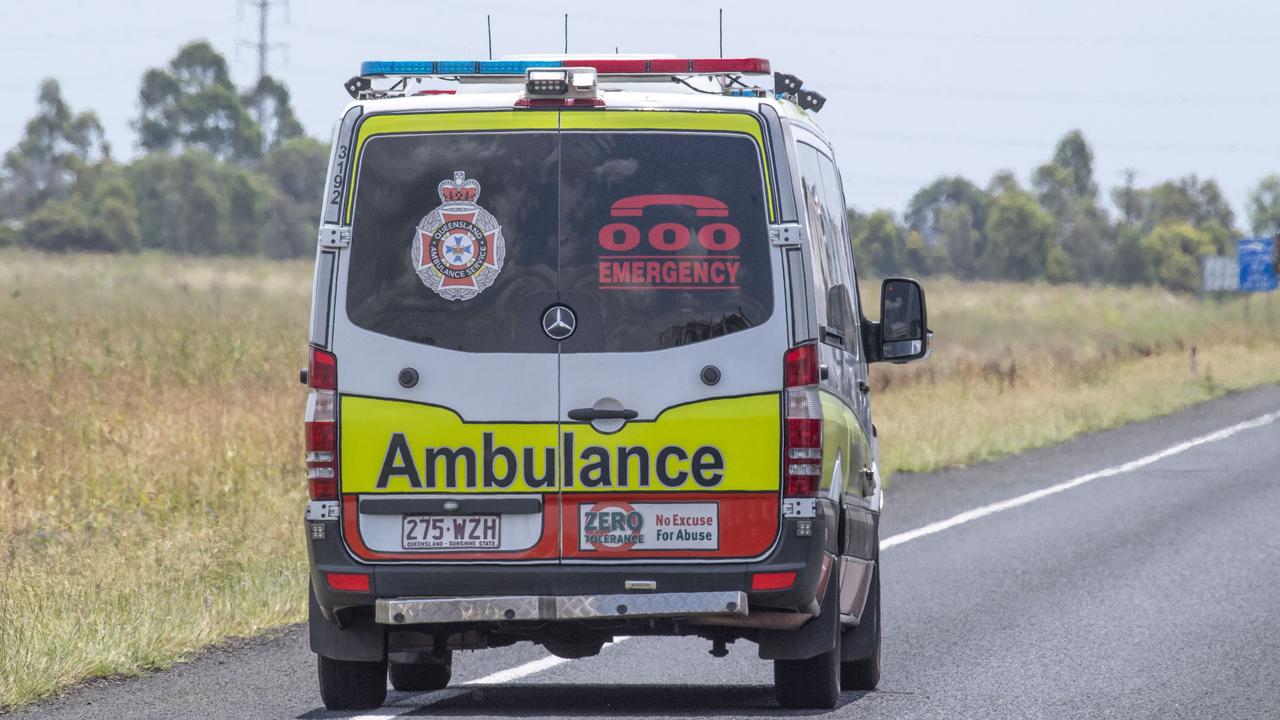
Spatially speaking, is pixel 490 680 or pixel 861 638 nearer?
pixel 861 638

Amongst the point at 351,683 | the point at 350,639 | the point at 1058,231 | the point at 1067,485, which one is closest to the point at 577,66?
the point at 350,639

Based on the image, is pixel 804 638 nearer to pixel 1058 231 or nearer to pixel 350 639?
pixel 350 639

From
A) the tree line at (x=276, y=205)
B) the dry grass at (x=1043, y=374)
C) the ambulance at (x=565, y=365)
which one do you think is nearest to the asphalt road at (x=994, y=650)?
the ambulance at (x=565, y=365)

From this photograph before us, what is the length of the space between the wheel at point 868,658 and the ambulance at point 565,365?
1.61m

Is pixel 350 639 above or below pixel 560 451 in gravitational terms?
below

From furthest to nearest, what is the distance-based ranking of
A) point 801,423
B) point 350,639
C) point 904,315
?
point 904,315, point 350,639, point 801,423

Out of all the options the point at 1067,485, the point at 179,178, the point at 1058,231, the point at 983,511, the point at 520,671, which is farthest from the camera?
the point at 1058,231

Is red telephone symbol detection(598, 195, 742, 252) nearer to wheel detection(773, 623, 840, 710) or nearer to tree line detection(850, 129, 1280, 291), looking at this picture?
wheel detection(773, 623, 840, 710)

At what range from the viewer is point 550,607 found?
673 centimetres

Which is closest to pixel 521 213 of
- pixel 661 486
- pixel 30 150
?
pixel 661 486

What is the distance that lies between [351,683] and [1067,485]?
12.8 meters

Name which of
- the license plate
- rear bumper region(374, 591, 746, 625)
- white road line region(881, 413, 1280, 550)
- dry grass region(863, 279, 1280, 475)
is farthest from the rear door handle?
dry grass region(863, 279, 1280, 475)

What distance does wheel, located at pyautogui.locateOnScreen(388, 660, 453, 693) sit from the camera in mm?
Result: 8383

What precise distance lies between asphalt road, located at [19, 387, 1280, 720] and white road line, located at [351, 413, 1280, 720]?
0.09 feet
